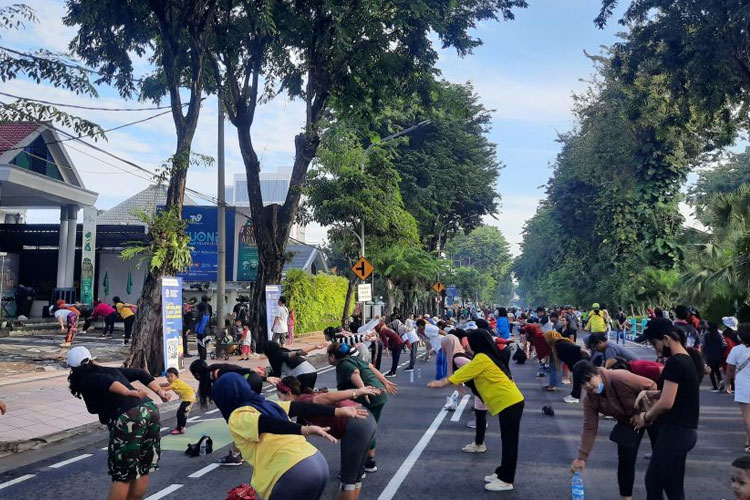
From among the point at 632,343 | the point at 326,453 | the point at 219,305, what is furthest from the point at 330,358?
the point at 632,343

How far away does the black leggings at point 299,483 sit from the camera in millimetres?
4047

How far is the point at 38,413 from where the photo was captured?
1112 cm

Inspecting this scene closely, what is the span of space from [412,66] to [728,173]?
125 ft

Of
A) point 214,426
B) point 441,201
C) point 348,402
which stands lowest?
point 214,426

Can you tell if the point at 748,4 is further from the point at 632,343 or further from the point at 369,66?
the point at 632,343

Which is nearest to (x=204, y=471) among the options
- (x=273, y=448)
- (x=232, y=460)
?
(x=232, y=460)

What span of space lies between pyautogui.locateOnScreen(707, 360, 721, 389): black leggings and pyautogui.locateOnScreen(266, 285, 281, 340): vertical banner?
12662mm

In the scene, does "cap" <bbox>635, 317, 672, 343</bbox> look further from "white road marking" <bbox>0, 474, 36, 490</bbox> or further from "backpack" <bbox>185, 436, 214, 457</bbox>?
"white road marking" <bbox>0, 474, 36, 490</bbox>

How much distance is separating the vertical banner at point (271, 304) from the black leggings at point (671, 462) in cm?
1707

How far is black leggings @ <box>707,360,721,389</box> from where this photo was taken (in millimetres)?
14984

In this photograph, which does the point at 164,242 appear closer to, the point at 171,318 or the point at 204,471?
the point at 171,318

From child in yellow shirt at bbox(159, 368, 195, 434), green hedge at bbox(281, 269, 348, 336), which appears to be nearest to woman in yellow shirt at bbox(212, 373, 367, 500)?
child in yellow shirt at bbox(159, 368, 195, 434)

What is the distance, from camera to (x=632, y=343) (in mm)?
35031

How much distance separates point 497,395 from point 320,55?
15464 millimetres
